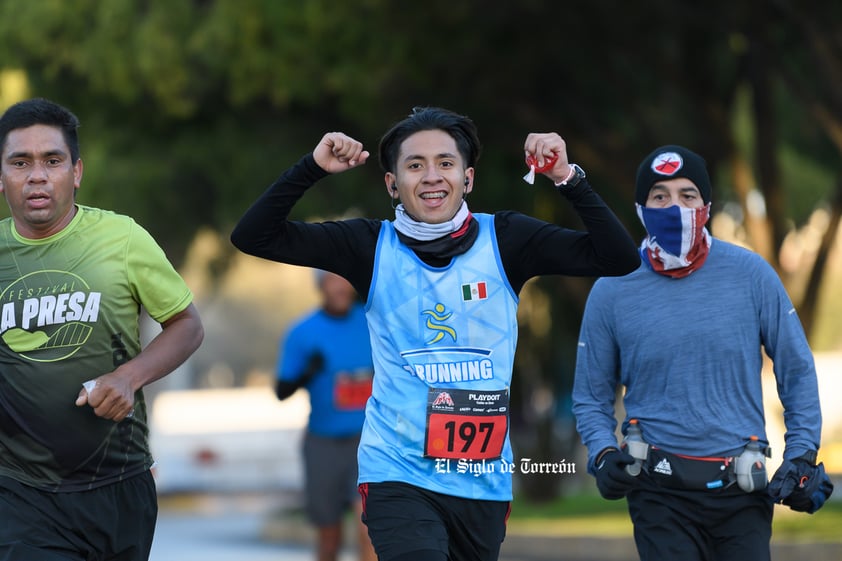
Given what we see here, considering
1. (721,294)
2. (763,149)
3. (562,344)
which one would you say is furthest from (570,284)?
(721,294)

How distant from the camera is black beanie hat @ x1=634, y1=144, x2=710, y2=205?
6.27 meters

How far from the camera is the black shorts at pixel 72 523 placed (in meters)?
5.34

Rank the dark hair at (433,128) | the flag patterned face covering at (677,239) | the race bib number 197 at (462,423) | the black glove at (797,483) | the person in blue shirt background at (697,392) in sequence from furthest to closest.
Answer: the flag patterned face covering at (677,239) → the person in blue shirt background at (697,392) → the black glove at (797,483) → the dark hair at (433,128) → the race bib number 197 at (462,423)

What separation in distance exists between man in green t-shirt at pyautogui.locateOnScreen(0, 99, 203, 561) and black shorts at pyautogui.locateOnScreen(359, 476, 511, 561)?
2.54ft

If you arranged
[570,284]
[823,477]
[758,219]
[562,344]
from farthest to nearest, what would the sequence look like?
[562,344] → [570,284] → [758,219] → [823,477]

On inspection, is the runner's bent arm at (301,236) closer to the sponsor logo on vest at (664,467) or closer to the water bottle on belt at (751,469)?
the sponsor logo on vest at (664,467)

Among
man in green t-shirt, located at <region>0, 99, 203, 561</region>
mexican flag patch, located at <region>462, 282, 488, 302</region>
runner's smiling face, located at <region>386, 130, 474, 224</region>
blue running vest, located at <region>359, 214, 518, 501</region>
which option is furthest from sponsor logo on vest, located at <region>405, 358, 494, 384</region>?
man in green t-shirt, located at <region>0, 99, 203, 561</region>

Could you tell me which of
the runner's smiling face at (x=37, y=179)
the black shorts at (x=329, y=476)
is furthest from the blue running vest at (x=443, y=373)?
the black shorts at (x=329, y=476)

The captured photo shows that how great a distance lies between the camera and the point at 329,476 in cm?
1059

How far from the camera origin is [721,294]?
242 inches

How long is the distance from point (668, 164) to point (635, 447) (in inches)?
41.7

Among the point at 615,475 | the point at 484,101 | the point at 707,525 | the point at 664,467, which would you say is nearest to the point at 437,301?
the point at 615,475

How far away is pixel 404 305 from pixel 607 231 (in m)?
0.71

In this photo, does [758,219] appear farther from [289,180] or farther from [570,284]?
[289,180]
